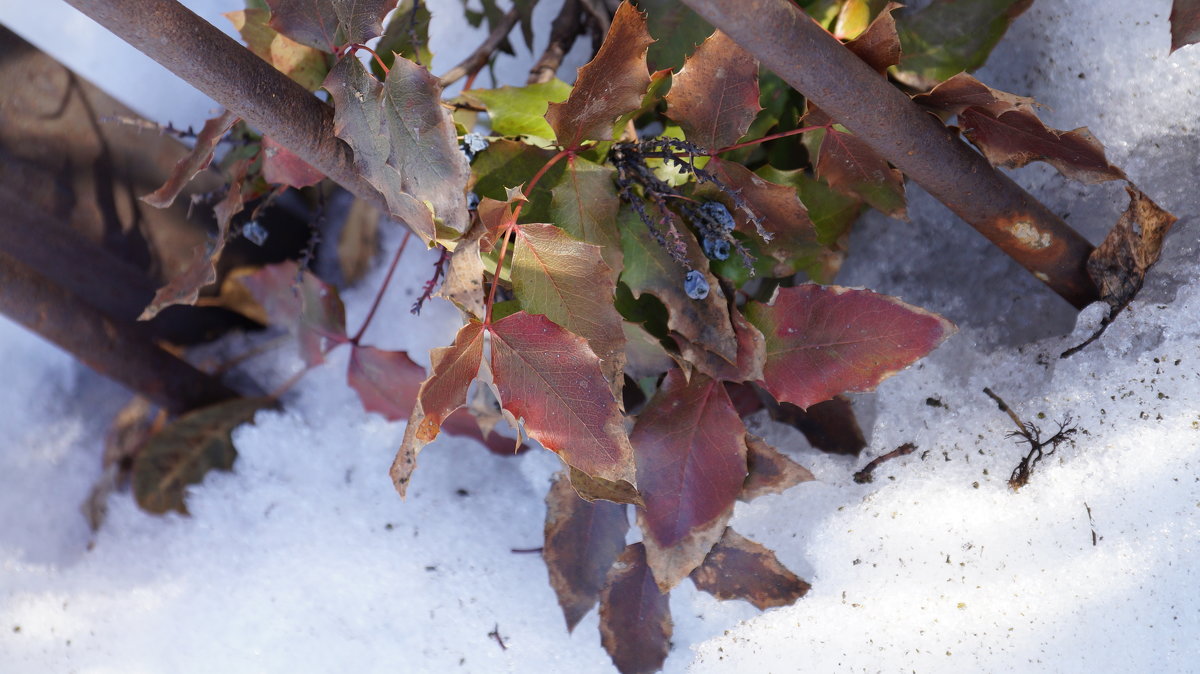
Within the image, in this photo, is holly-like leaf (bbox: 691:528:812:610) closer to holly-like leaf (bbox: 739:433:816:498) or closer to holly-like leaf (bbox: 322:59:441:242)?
holly-like leaf (bbox: 739:433:816:498)

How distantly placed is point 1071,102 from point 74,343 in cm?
84

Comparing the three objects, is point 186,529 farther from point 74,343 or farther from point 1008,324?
point 1008,324

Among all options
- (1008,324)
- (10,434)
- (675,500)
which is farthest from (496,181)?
(10,434)

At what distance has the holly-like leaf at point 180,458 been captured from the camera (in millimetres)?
816

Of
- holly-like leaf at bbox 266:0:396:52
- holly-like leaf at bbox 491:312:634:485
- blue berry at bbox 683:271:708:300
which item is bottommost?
holly-like leaf at bbox 491:312:634:485

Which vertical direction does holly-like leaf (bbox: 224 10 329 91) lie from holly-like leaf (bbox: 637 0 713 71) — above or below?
below

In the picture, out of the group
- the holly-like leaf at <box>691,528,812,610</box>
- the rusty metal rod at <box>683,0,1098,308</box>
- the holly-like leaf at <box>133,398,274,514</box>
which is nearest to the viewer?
the rusty metal rod at <box>683,0,1098,308</box>

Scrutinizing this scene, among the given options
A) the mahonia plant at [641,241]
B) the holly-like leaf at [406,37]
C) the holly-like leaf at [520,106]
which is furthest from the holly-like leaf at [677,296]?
the holly-like leaf at [406,37]

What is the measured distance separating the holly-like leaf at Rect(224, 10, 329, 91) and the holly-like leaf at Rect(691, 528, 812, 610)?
0.45 meters

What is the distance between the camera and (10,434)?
2.84 feet

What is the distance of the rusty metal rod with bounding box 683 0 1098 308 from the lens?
1.36 feet

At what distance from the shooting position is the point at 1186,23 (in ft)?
1.54

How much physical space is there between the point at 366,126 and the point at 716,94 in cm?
21

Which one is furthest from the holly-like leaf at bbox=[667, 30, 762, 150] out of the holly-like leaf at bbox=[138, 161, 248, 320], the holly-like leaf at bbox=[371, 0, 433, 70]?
the holly-like leaf at bbox=[138, 161, 248, 320]
